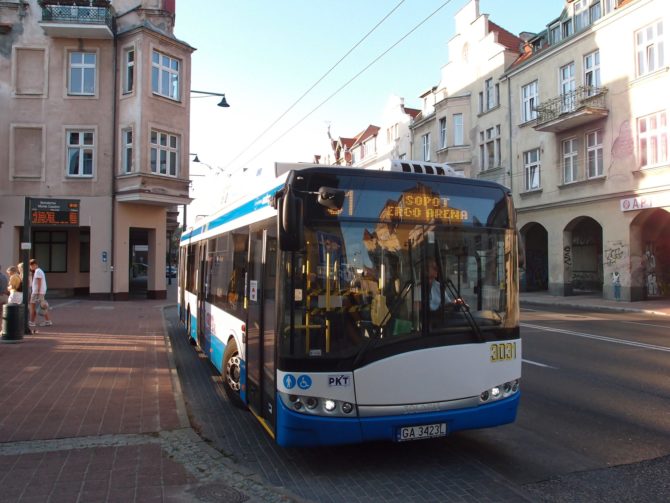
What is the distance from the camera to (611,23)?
24422 mm

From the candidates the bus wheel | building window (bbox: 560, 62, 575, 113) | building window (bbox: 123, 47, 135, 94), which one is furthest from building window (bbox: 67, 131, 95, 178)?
building window (bbox: 560, 62, 575, 113)

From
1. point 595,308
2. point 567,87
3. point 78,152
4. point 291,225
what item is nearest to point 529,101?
point 567,87

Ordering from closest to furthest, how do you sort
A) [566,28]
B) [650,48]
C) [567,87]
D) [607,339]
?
[607,339], [650,48], [567,87], [566,28]

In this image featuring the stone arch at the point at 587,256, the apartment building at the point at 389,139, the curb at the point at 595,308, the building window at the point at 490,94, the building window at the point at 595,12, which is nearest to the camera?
the curb at the point at 595,308

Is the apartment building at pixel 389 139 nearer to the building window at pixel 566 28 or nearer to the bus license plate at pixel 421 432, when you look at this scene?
the building window at pixel 566 28

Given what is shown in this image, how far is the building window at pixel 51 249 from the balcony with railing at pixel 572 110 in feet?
81.7

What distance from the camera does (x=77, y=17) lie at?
24.7 meters

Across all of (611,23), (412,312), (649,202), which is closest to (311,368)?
(412,312)

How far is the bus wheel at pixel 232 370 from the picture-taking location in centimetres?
675

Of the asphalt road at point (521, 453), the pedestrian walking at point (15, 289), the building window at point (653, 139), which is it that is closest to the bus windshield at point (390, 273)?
the asphalt road at point (521, 453)

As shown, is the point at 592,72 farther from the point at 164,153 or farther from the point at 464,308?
the point at 464,308

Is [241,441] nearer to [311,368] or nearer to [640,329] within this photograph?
[311,368]

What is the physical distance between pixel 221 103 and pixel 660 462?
21.5 meters

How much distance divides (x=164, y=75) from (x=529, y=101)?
762 inches
